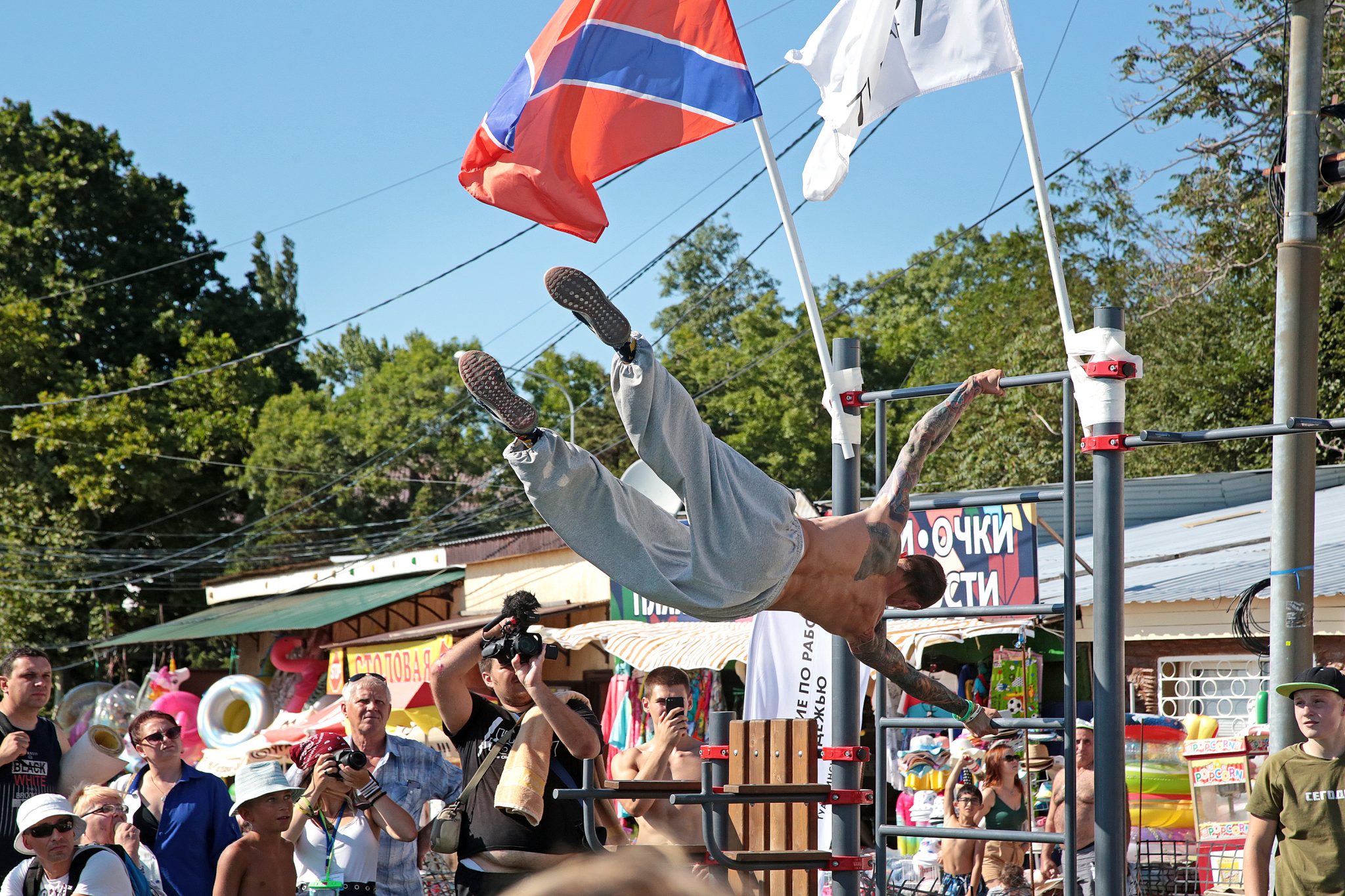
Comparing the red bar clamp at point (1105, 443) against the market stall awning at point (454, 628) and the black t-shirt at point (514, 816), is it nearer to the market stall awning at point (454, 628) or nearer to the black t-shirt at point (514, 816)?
the black t-shirt at point (514, 816)

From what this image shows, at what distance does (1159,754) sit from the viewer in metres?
9.27

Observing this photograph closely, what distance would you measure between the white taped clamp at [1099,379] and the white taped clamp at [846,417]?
954 millimetres

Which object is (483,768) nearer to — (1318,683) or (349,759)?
(349,759)

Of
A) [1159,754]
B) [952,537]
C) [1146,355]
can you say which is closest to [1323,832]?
[1159,754]

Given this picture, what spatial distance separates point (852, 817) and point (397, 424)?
113ft

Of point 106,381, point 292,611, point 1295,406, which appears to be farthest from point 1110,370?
point 106,381

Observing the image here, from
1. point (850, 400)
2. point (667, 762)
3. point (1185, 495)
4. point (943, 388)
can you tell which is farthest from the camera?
point (1185, 495)

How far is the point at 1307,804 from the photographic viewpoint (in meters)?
5.62

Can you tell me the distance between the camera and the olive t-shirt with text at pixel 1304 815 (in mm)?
5539

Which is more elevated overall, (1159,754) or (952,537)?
(952,537)

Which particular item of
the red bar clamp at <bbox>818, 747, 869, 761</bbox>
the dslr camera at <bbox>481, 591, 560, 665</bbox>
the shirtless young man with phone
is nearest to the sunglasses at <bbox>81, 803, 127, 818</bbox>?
the dslr camera at <bbox>481, 591, 560, 665</bbox>

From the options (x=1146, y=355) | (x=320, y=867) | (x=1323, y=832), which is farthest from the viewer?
(x=1146, y=355)

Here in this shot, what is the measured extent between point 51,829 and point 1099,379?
4688mm

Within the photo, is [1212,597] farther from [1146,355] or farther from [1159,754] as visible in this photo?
[1146,355]
